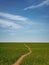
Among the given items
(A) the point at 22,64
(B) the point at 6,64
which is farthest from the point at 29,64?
(B) the point at 6,64

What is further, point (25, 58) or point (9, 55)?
point (9, 55)

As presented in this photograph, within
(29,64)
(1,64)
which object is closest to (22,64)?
(29,64)

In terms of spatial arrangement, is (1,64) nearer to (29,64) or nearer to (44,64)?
(29,64)

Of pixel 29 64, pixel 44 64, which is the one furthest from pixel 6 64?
pixel 44 64

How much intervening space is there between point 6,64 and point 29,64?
2.25m

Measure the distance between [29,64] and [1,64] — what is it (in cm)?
276

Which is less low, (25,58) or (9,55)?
(9,55)

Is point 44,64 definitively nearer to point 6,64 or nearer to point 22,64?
point 22,64

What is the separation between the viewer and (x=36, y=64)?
17578mm

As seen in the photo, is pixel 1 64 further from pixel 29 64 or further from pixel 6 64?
pixel 29 64

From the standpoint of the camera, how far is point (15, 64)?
59.6ft

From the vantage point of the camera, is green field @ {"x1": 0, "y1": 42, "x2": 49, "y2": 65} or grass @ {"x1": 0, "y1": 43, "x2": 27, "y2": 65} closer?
green field @ {"x1": 0, "y1": 42, "x2": 49, "y2": 65}

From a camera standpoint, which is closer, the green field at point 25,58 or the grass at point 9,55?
the green field at point 25,58

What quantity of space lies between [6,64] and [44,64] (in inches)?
148
